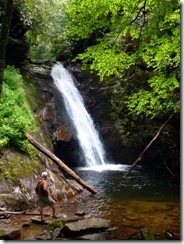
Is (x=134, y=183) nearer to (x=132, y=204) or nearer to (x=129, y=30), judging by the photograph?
(x=132, y=204)

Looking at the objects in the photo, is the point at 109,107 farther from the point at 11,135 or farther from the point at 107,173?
the point at 11,135

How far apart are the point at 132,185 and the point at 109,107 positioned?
8.17 meters

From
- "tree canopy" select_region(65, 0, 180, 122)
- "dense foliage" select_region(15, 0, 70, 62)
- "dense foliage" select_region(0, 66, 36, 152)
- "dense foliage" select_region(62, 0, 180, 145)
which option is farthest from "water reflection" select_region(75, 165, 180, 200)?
"dense foliage" select_region(15, 0, 70, 62)

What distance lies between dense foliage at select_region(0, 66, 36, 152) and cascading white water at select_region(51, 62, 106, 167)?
502cm

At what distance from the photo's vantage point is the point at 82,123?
783 inches

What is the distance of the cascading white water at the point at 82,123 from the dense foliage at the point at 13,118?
502 centimetres

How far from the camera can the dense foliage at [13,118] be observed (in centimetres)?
1098

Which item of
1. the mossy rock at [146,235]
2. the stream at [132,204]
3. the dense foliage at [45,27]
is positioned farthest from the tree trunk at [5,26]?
the mossy rock at [146,235]

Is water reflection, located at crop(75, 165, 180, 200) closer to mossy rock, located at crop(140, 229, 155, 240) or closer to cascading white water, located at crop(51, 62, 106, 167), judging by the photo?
cascading white water, located at crop(51, 62, 106, 167)

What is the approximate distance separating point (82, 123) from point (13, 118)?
8590 mm

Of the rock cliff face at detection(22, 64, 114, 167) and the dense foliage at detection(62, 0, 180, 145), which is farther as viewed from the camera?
the rock cliff face at detection(22, 64, 114, 167)

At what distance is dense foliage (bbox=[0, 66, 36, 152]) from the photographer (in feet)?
36.0

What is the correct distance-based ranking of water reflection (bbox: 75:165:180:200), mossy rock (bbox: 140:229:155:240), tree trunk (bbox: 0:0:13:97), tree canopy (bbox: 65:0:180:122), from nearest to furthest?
mossy rock (bbox: 140:229:155:240)
tree canopy (bbox: 65:0:180:122)
tree trunk (bbox: 0:0:13:97)
water reflection (bbox: 75:165:180:200)

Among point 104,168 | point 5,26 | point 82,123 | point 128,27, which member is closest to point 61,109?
point 82,123
